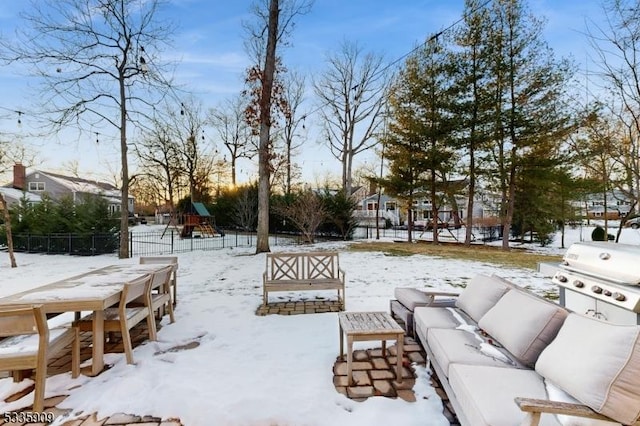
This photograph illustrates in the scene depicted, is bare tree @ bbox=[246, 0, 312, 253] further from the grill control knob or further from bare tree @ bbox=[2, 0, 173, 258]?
the grill control knob

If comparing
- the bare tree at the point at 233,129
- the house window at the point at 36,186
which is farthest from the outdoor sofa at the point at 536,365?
the house window at the point at 36,186

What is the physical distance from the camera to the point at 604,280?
2.65 metres

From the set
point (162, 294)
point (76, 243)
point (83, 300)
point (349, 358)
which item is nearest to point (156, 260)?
point (162, 294)

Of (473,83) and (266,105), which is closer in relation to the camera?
Answer: (266,105)

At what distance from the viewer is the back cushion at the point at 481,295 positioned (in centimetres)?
321

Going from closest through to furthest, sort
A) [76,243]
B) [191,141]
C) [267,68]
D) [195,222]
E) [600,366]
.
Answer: [600,366]
[267,68]
[76,243]
[195,222]
[191,141]

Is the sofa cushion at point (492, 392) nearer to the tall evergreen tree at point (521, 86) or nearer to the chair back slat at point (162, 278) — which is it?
the chair back slat at point (162, 278)

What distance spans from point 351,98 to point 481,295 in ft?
67.6

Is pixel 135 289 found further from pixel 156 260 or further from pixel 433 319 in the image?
pixel 433 319

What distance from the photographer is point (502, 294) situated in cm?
318

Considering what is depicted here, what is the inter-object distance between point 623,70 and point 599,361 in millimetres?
9676

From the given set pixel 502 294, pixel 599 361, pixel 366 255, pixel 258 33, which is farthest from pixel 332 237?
pixel 599 361

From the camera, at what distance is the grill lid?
2467 mm

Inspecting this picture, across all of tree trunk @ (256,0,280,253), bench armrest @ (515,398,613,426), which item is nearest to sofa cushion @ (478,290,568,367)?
bench armrest @ (515,398,613,426)
